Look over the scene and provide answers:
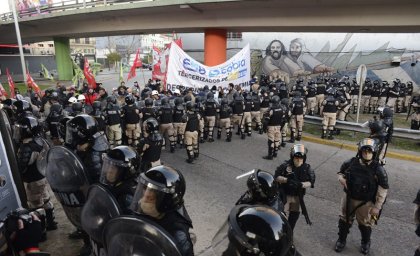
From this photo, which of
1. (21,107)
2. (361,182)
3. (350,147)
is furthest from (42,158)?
(350,147)

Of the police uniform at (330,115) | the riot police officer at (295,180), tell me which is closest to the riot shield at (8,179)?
the riot police officer at (295,180)

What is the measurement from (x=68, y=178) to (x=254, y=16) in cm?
1535

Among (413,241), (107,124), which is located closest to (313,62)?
(107,124)

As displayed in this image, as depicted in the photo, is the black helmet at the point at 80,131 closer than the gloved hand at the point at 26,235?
No

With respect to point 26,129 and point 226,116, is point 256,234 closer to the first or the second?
point 26,129

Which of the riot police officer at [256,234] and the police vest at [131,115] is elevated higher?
the riot police officer at [256,234]

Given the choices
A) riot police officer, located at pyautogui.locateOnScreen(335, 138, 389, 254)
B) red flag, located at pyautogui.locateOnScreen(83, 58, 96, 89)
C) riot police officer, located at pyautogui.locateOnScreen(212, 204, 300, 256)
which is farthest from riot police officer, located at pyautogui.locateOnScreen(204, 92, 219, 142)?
riot police officer, located at pyautogui.locateOnScreen(212, 204, 300, 256)

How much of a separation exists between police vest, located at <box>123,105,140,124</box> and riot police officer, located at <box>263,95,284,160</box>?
4075mm

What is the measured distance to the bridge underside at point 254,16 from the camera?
13625 mm

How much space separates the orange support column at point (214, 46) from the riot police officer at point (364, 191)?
15.1 m

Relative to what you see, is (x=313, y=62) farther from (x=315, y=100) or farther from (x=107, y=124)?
(x=107, y=124)

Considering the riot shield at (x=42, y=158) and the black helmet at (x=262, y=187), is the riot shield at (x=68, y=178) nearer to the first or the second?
the riot shield at (x=42, y=158)

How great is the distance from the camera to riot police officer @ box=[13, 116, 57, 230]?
15.3 feet

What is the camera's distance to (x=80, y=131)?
4.18 metres
